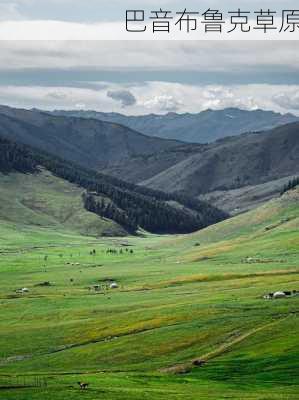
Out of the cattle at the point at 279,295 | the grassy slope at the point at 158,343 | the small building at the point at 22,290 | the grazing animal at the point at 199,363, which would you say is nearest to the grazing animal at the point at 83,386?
the grassy slope at the point at 158,343

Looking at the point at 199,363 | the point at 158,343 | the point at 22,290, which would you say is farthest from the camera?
the point at 22,290

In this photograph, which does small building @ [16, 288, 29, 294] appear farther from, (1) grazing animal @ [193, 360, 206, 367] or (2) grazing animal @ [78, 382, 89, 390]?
→ (2) grazing animal @ [78, 382, 89, 390]

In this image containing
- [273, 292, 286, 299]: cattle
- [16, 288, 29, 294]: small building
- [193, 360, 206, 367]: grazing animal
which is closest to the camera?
[193, 360, 206, 367]: grazing animal

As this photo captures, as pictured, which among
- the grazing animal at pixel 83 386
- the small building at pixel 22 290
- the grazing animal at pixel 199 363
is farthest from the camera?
the small building at pixel 22 290

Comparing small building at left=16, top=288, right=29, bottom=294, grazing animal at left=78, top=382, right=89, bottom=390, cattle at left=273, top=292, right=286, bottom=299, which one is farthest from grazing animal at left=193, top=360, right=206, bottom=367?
small building at left=16, top=288, right=29, bottom=294

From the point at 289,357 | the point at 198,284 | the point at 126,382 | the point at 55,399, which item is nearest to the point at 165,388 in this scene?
the point at 126,382

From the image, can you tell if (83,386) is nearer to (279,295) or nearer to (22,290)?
(279,295)

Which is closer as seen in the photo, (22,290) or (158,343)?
(158,343)

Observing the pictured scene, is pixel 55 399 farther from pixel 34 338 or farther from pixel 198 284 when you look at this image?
pixel 198 284

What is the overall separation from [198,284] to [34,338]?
62535 mm

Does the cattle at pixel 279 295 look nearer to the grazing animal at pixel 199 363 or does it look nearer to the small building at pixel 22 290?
the grazing animal at pixel 199 363

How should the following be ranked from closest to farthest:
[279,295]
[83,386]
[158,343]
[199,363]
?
[83,386], [199,363], [158,343], [279,295]

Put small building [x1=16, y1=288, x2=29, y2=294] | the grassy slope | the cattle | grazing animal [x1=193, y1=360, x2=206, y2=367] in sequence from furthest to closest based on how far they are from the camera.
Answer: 1. small building [x1=16, y1=288, x2=29, y2=294]
2. the cattle
3. grazing animal [x1=193, y1=360, x2=206, y2=367]
4. the grassy slope

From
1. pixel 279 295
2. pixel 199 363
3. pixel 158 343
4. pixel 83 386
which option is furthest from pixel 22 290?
pixel 83 386
